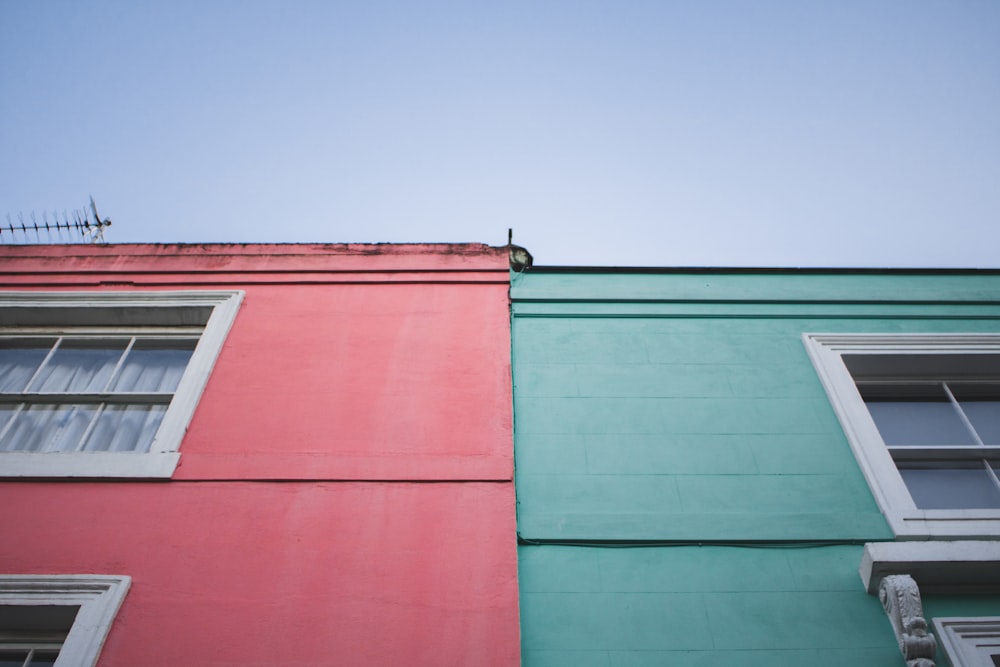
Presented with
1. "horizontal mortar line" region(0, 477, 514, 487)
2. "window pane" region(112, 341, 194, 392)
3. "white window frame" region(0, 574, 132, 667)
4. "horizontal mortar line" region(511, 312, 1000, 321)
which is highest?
"horizontal mortar line" region(511, 312, 1000, 321)

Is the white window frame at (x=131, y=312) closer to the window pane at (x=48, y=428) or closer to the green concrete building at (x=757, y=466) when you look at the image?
the window pane at (x=48, y=428)

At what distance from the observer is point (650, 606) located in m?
3.48

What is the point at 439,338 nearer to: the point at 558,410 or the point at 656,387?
the point at 558,410

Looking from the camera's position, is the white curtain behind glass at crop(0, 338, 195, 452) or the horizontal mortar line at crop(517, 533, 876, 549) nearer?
the horizontal mortar line at crop(517, 533, 876, 549)

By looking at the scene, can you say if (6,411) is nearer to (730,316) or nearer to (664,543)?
(664,543)

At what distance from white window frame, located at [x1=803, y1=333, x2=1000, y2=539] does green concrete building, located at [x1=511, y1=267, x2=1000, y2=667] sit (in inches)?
0.6

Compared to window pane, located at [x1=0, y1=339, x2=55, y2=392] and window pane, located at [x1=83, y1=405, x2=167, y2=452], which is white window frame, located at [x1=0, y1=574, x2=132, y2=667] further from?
window pane, located at [x1=0, y1=339, x2=55, y2=392]

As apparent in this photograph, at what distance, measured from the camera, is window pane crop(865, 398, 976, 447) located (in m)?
4.62

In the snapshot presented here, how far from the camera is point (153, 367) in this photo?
16.2ft

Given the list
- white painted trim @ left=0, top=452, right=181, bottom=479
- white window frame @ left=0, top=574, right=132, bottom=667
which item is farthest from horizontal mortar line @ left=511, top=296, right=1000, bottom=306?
white window frame @ left=0, top=574, right=132, bottom=667

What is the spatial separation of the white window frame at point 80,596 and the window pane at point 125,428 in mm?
1033

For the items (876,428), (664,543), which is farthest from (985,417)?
(664,543)

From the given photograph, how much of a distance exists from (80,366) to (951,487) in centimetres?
636

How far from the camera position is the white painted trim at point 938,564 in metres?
3.45
